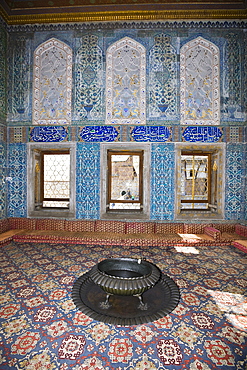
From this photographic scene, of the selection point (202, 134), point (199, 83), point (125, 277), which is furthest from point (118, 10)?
point (125, 277)

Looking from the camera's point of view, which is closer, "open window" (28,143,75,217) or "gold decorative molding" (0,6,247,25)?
"gold decorative molding" (0,6,247,25)

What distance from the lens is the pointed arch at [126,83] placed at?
18.0 ft

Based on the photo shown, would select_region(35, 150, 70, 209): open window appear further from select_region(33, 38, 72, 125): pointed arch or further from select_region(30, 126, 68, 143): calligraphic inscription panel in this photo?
select_region(33, 38, 72, 125): pointed arch

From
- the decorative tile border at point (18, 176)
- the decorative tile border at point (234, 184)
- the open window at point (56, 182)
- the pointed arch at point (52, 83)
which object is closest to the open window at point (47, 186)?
the open window at point (56, 182)

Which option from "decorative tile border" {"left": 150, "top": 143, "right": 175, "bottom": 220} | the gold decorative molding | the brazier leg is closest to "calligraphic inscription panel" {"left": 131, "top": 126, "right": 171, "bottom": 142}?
A: "decorative tile border" {"left": 150, "top": 143, "right": 175, "bottom": 220}

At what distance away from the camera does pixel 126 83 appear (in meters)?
5.52

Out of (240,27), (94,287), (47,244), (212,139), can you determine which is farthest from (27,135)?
(240,27)

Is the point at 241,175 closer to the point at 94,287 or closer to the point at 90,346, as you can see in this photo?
the point at 94,287

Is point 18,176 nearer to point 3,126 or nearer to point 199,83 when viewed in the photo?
point 3,126

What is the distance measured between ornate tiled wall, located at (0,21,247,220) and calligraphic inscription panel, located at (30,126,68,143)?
0.03 meters

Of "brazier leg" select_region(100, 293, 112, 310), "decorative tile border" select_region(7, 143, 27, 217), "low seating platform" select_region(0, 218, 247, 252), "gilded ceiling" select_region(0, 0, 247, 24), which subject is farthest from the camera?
"decorative tile border" select_region(7, 143, 27, 217)

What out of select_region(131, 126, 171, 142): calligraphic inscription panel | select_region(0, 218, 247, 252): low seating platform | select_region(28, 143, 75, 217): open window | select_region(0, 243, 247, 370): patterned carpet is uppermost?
select_region(131, 126, 171, 142): calligraphic inscription panel

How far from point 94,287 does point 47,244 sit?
2.54m

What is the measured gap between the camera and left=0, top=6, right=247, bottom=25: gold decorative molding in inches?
210
